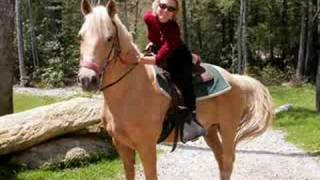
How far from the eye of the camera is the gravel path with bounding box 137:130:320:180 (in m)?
8.35

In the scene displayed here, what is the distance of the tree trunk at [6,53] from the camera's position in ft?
30.0

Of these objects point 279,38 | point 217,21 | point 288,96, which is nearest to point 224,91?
point 288,96

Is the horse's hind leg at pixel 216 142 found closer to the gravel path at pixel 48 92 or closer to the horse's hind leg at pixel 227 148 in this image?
the horse's hind leg at pixel 227 148

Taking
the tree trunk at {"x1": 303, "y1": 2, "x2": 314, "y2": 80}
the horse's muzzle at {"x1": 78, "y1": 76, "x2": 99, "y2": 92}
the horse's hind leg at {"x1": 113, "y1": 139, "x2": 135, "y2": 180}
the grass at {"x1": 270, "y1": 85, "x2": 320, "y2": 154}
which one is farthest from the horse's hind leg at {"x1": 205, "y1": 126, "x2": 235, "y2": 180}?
the tree trunk at {"x1": 303, "y1": 2, "x2": 314, "y2": 80}

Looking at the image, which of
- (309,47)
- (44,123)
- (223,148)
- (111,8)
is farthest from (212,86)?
(309,47)

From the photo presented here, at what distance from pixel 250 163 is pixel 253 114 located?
2.83 m

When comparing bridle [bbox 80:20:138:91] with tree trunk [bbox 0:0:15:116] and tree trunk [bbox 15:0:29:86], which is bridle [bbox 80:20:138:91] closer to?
tree trunk [bbox 0:0:15:116]

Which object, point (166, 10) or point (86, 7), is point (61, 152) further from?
point (86, 7)

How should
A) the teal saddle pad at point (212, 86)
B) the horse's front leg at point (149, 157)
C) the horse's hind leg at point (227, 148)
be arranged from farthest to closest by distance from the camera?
the horse's hind leg at point (227, 148), the teal saddle pad at point (212, 86), the horse's front leg at point (149, 157)

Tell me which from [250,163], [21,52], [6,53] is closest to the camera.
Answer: [250,163]

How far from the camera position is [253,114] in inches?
255

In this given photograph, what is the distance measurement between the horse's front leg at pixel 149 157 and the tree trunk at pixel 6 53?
5.03m

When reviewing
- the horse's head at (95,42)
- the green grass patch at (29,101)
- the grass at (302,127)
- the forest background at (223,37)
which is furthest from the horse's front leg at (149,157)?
the forest background at (223,37)

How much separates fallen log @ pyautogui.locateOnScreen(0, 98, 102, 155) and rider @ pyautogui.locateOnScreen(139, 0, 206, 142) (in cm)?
356
